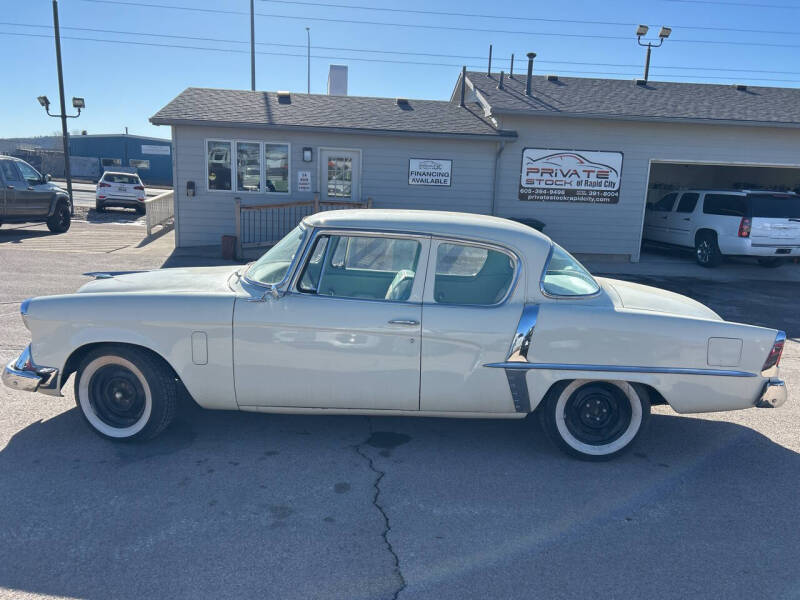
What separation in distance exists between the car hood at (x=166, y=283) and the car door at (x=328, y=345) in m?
0.42

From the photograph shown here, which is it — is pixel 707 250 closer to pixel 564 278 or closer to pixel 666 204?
pixel 666 204

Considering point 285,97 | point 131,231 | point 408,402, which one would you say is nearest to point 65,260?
point 131,231

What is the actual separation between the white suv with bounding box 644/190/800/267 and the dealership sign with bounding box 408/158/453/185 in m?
6.01

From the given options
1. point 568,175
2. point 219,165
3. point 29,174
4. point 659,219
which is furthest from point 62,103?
point 659,219

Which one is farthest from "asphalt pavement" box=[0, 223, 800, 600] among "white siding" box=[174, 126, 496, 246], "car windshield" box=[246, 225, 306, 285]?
"white siding" box=[174, 126, 496, 246]

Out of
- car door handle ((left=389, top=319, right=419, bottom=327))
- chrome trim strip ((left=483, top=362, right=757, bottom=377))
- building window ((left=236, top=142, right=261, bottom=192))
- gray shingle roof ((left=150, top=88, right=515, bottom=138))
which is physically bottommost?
chrome trim strip ((left=483, top=362, right=757, bottom=377))

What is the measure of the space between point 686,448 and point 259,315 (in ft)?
10.6

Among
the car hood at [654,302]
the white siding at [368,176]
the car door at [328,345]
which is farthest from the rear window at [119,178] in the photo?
the car hood at [654,302]

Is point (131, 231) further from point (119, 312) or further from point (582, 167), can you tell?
point (119, 312)

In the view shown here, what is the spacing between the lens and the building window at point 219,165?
1403 centimetres

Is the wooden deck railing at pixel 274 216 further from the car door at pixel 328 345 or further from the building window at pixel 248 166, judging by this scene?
the car door at pixel 328 345

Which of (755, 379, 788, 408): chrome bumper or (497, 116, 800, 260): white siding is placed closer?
(755, 379, 788, 408): chrome bumper

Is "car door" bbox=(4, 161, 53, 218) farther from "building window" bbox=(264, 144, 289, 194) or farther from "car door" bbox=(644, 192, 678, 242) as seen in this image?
"car door" bbox=(644, 192, 678, 242)

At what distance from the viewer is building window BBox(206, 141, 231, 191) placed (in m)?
14.0
